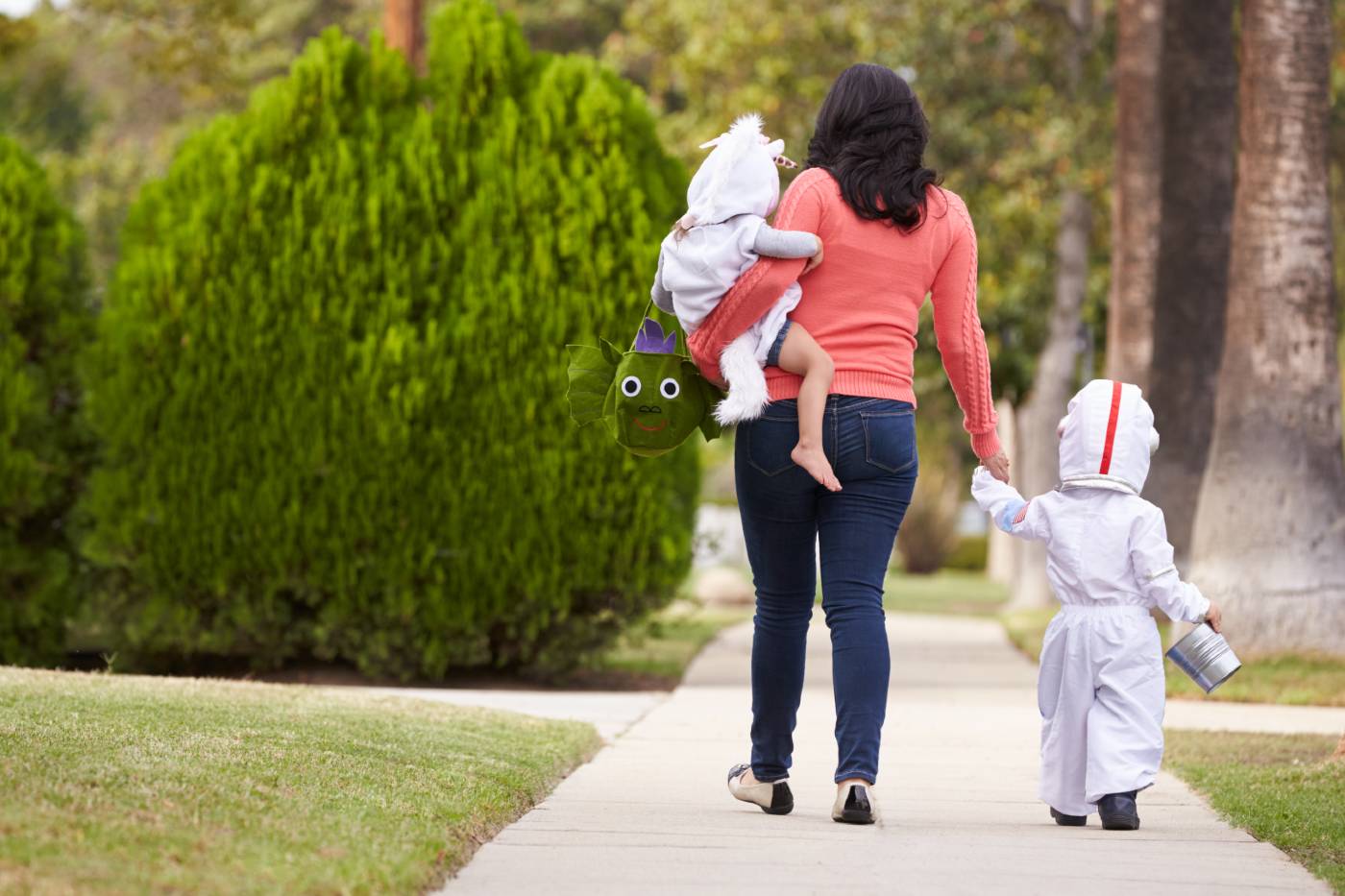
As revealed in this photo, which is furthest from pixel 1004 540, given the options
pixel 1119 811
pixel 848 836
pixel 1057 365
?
pixel 848 836

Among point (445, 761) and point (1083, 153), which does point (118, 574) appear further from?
point (1083, 153)

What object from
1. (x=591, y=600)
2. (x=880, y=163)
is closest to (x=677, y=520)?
(x=591, y=600)

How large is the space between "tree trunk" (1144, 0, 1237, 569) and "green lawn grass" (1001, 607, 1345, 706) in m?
4.15

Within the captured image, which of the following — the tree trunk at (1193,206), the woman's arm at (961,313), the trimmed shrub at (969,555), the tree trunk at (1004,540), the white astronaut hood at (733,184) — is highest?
the tree trunk at (1193,206)

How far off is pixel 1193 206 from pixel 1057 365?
5.14 m

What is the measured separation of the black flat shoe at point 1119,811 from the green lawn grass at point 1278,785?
1.15 ft

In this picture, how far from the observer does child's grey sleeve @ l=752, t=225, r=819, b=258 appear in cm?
477

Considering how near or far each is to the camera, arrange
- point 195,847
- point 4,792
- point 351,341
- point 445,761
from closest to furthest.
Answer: point 195,847
point 4,792
point 445,761
point 351,341

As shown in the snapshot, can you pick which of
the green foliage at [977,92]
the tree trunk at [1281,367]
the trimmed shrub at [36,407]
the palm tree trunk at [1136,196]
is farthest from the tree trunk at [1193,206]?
the trimmed shrub at [36,407]

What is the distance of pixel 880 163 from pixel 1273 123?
25.5ft

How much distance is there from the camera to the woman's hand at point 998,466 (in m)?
5.40

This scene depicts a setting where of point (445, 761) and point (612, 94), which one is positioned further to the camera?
point (612, 94)

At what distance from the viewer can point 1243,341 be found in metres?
11.9

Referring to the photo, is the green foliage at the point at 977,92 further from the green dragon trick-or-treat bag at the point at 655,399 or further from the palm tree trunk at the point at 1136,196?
the green dragon trick-or-treat bag at the point at 655,399
